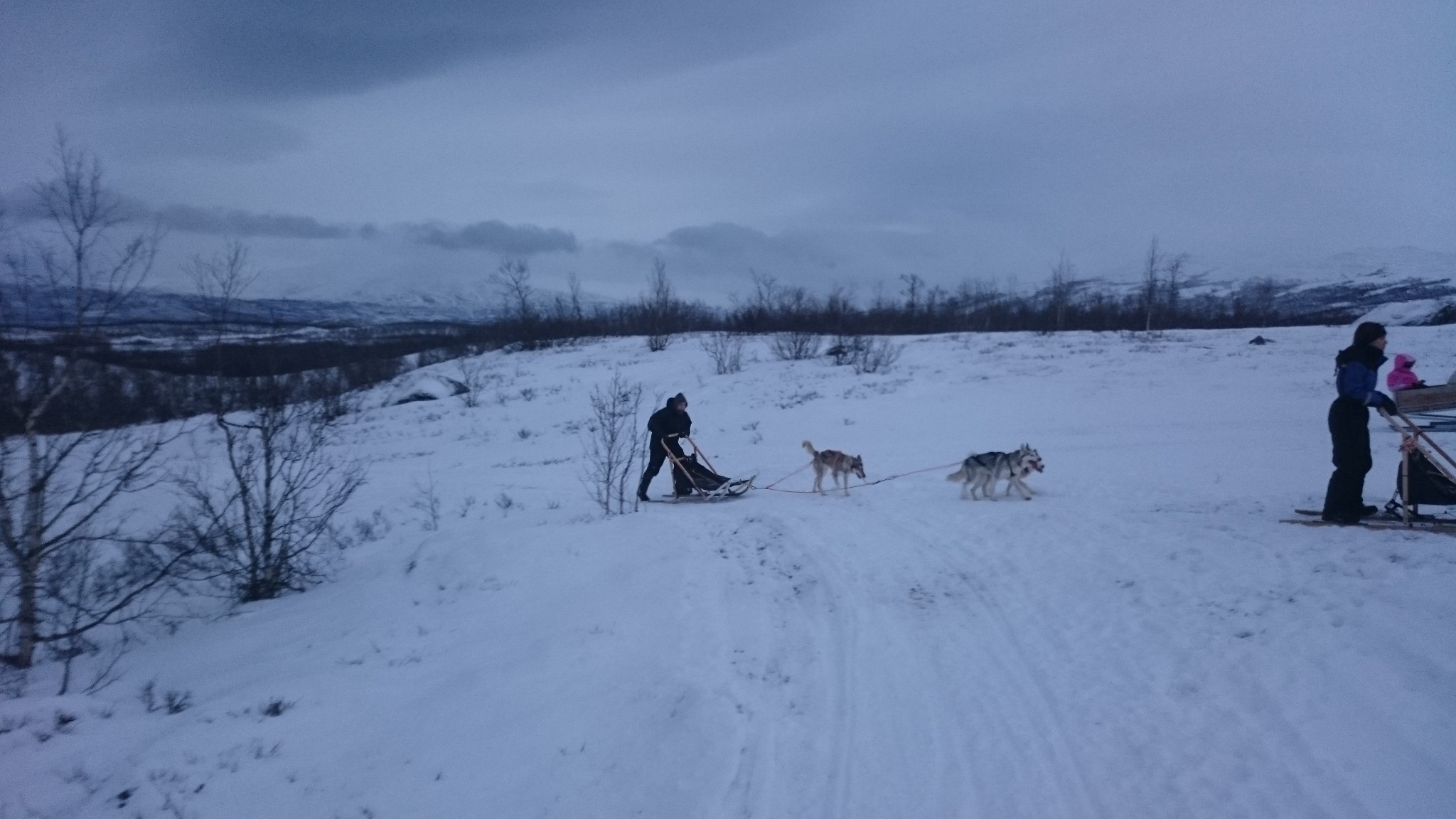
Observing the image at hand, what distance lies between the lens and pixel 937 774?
4211 mm

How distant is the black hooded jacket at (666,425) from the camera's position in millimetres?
11953

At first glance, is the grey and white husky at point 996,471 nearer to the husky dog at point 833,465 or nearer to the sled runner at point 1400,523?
the husky dog at point 833,465

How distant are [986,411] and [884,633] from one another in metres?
17.0

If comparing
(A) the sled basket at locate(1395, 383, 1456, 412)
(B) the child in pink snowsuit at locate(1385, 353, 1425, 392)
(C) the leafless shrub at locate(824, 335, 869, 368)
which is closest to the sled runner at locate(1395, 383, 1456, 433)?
(A) the sled basket at locate(1395, 383, 1456, 412)

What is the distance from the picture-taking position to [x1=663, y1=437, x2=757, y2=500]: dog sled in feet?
38.8

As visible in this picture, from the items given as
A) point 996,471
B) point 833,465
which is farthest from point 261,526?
point 996,471

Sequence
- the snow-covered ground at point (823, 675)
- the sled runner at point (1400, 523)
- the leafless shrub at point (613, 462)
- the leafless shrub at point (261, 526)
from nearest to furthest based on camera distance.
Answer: the snow-covered ground at point (823, 675) < the sled runner at point (1400, 523) < the leafless shrub at point (261, 526) < the leafless shrub at point (613, 462)

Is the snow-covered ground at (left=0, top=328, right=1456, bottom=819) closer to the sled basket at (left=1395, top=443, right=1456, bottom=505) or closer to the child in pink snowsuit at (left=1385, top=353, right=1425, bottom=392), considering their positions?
the sled basket at (left=1395, top=443, right=1456, bottom=505)

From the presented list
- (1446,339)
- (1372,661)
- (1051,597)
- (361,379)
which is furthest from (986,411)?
(361,379)

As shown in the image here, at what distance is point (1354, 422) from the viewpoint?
712 centimetres

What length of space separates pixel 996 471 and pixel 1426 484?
4643 millimetres

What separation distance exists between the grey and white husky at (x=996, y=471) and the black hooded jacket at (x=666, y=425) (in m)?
4.49

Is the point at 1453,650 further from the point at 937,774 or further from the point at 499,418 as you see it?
the point at 499,418

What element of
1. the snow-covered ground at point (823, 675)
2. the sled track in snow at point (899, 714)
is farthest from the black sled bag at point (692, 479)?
the sled track in snow at point (899, 714)
